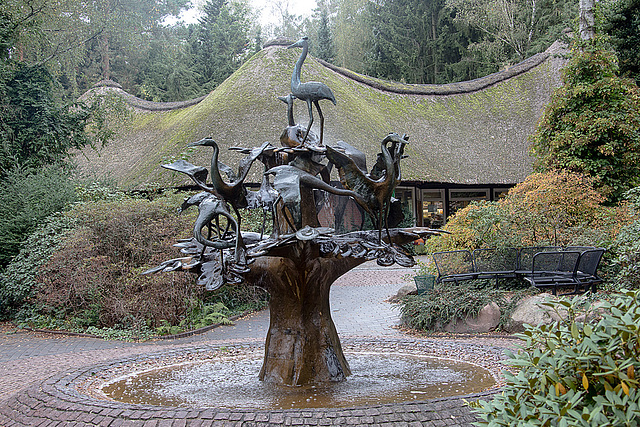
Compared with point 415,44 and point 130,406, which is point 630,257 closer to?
point 130,406

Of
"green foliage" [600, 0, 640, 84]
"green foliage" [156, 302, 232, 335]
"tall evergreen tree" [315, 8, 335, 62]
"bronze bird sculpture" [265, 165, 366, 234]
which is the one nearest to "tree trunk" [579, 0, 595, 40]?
"green foliage" [600, 0, 640, 84]

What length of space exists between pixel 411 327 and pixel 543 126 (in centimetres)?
852

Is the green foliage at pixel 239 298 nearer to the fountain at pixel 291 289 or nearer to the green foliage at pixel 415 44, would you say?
the fountain at pixel 291 289

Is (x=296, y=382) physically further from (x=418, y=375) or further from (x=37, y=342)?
(x=37, y=342)

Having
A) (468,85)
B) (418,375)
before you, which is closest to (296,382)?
(418,375)

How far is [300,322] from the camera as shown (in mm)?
5023

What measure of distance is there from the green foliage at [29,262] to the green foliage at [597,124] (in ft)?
39.2

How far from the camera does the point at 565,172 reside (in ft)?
40.3

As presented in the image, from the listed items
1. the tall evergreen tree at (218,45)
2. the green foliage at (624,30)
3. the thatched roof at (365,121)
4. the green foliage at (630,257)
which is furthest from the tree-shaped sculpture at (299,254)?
the tall evergreen tree at (218,45)

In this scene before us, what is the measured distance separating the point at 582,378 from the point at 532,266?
752 cm

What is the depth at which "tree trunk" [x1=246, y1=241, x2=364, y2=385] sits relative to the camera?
489cm

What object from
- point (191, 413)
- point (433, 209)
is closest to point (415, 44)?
point (433, 209)

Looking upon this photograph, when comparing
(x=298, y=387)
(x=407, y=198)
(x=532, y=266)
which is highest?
(x=407, y=198)

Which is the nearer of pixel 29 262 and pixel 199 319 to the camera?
pixel 199 319
